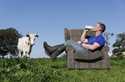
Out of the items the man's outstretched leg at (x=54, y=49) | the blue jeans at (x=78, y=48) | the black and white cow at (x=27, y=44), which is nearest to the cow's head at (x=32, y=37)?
the black and white cow at (x=27, y=44)

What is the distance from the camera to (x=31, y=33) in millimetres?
21703

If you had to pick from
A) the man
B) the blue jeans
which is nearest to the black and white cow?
the man

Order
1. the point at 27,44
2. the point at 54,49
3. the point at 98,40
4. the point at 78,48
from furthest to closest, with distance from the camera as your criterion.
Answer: the point at 27,44 → the point at 54,49 → the point at 78,48 → the point at 98,40

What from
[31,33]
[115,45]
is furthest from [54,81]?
[115,45]

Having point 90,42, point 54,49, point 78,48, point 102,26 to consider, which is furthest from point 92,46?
point 54,49

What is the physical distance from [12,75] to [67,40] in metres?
7.23

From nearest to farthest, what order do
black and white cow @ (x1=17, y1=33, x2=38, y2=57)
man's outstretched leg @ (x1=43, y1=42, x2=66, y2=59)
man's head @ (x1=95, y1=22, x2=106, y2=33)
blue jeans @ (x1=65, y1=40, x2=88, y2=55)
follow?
man's head @ (x1=95, y1=22, x2=106, y2=33) → blue jeans @ (x1=65, y1=40, x2=88, y2=55) → man's outstretched leg @ (x1=43, y1=42, x2=66, y2=59) → black and white cow @ (x1=17, y1=33, x2=38, y2=57)

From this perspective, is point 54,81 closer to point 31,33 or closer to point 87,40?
point 87,40

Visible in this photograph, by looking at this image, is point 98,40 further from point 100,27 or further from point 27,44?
point 27,44

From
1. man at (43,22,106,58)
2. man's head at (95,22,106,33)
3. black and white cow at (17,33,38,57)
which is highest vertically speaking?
man's head at (95,22,106,33)

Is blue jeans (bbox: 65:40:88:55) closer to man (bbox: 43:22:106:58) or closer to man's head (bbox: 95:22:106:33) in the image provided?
man (bbox: 43:22:106:58)

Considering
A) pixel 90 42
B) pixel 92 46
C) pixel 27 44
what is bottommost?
pixel 27 44

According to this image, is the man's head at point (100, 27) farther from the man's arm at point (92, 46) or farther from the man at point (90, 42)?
the man's arm at point (92, 46)

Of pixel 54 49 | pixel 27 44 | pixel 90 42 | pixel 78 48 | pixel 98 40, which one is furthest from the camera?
pixel 27 44
